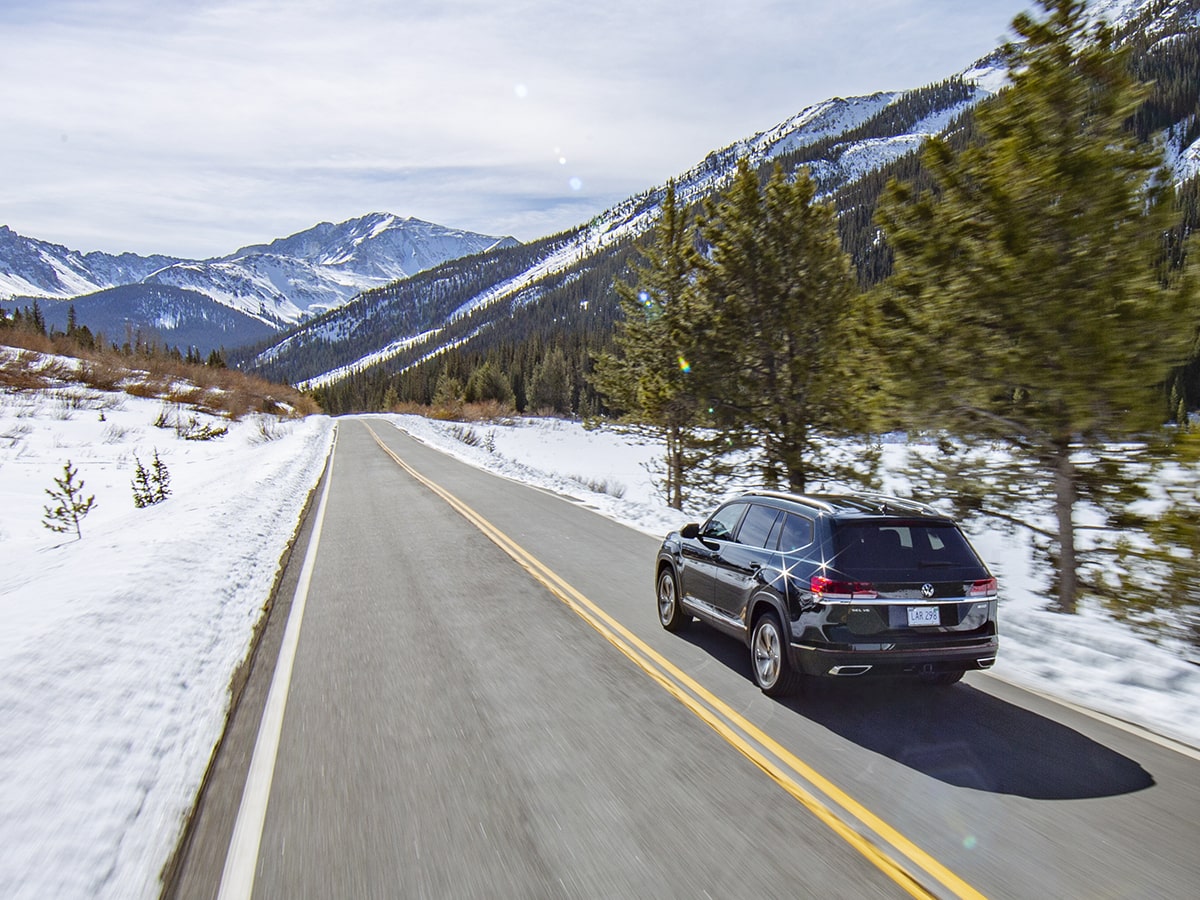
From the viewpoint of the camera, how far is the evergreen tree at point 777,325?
604 inches

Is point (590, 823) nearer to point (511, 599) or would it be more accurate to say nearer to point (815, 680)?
point (815, 680)

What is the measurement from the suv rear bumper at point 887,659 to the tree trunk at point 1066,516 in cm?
445

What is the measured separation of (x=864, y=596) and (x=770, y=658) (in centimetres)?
99

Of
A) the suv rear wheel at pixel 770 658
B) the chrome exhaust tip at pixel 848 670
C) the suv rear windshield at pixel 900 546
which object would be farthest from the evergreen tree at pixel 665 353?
the chrome exhaust tip at pixel 848 670

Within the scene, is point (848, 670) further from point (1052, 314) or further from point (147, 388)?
point (147, 388)

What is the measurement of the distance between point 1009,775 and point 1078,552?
5.73 m

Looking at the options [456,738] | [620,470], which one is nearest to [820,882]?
[456,738]

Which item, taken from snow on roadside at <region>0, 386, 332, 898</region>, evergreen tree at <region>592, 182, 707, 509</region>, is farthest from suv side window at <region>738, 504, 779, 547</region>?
evergreen tree at <region>592, 182, 707, 509</region>

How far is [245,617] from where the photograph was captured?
8.06 m

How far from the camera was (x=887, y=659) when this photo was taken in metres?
5.12

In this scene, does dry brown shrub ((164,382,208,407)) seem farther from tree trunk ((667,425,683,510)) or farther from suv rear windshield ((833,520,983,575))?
suv rear windshield ((833,520,983,575))

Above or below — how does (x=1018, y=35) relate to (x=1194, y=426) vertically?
above

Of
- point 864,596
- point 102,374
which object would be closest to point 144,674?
point 864,596

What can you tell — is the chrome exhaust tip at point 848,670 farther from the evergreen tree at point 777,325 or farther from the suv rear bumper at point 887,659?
the evergreen tree at point 777,325
